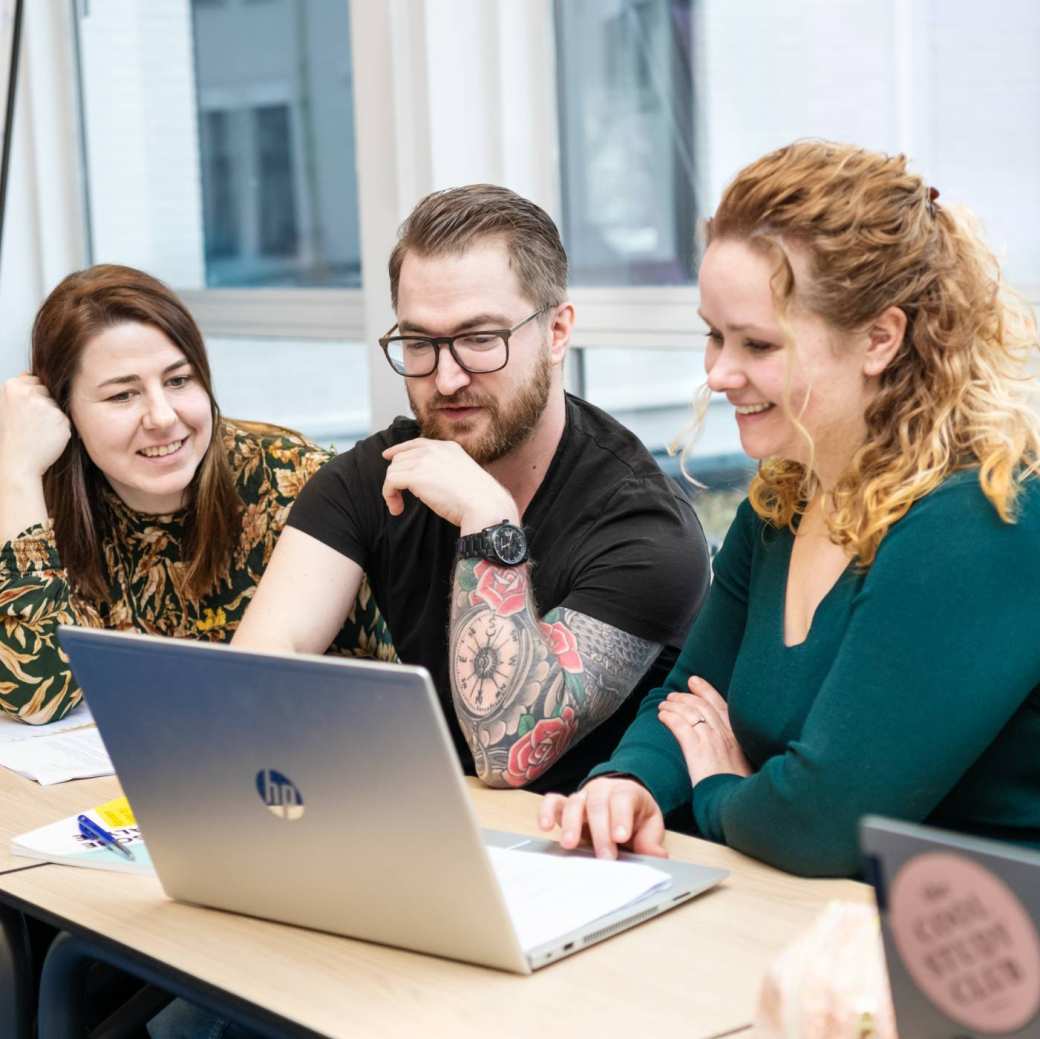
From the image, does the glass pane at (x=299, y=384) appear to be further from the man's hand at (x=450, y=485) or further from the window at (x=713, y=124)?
the man's hand at (x=450, y=485)

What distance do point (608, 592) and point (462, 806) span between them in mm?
748

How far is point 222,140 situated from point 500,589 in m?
2.21

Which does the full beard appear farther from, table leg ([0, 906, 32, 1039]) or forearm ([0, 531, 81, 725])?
table leg ([0, 906, 32, 1039])

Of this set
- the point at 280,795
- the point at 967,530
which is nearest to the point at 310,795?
the point at 280,795

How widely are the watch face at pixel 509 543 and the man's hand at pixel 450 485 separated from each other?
0.05ft

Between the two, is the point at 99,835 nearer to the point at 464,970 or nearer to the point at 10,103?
the point at 464,970

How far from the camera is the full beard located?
192 centimetres

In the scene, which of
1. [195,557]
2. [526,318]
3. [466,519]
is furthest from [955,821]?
[195,557]

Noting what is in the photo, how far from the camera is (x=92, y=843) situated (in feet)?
5.08

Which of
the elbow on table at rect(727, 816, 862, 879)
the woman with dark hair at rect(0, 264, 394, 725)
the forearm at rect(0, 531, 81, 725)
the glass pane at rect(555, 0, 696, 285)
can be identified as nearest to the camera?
the elbow on table at rect(727, 816, 862, 879)

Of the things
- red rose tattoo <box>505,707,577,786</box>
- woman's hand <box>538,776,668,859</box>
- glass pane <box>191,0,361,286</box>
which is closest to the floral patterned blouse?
red rose tattoo <box>505,707,577,786</box>

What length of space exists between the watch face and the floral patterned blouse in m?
0.40

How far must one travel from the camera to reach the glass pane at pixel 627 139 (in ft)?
8.34

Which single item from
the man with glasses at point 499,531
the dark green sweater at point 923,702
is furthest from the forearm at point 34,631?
the dark green sweater at point 923,702
